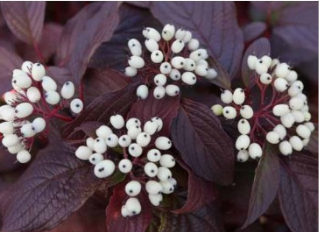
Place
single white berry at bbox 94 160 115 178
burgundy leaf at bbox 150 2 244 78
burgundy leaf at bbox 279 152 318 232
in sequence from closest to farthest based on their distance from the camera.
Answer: single white berry at bbox 94 160 115 178, burgundy leaf at bbox 279 152 318 232, burgundy leaf at bbox 150 2 244 78

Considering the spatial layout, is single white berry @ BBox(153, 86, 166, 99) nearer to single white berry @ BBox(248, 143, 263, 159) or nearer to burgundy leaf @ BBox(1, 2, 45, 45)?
single white berry @ BBox(248, 143, 263, 159)

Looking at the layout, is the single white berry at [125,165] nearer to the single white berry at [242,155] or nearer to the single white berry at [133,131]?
the single white berry at [133,131]

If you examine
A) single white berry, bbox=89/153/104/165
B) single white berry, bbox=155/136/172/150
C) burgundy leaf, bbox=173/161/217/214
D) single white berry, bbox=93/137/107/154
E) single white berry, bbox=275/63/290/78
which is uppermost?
single white berry, bbox=275/63/290/78

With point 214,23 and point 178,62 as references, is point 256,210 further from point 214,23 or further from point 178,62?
point 214,23

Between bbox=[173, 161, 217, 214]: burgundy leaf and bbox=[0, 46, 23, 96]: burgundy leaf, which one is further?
bbox=[0, 46, 23, 96]: burgundy leaf

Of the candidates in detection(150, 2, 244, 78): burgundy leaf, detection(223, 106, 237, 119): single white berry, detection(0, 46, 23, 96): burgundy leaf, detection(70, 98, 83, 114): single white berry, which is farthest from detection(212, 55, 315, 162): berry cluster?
detection(0, 46, 23, 96): burgundy leaf

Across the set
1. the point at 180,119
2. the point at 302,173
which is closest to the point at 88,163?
the point at 180,119

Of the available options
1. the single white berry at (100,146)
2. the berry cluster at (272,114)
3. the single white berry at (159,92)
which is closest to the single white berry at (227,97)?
the berry cluster at (272,114)
